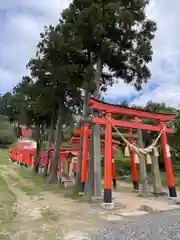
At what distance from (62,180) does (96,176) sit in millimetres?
4921

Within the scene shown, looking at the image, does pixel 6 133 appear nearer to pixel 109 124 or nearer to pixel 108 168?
pixel 109 124

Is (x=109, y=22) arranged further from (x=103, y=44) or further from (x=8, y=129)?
(x=8, y=129)

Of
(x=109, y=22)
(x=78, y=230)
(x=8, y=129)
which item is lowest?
(x=78, y=230)

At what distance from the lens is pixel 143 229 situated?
5.01m

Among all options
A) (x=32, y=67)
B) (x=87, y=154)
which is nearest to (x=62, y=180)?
(x=87, y=154)

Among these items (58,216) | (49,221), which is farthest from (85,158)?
(49,221)

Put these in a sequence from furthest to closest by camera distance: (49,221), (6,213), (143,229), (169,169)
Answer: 1. (169,169)
2. (6,213)
3. (49,221)
4. (143,229)

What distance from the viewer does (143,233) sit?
474 cm

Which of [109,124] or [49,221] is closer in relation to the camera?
[49,221]

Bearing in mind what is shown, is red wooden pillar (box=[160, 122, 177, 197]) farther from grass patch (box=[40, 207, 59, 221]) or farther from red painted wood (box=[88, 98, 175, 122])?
grass patch (box=[40, 207, 59, 221])

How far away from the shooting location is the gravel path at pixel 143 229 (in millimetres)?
4547

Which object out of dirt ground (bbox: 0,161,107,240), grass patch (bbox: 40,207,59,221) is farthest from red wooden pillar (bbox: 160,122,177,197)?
grass patch (bbox: 40,207,59,221)

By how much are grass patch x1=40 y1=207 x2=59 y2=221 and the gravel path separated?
4.90 feet

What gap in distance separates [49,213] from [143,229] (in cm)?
273
